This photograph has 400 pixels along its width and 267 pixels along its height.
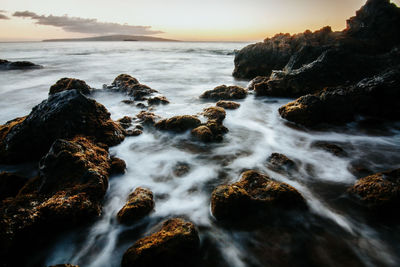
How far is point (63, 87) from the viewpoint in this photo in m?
10.7

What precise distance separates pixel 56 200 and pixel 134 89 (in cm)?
897

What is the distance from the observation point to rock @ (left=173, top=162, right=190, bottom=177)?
185 inches

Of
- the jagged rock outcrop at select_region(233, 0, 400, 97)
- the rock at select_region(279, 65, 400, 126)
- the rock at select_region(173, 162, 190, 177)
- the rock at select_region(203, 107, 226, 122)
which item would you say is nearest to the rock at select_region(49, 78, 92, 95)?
the rock at select_region(203, 107, 226, 122)

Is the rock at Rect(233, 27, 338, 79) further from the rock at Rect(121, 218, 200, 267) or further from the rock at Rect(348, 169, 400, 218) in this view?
the rock at Rect(121, 218, 200, 267)

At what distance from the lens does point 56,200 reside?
3154 millimetres

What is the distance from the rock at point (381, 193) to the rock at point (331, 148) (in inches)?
62.6

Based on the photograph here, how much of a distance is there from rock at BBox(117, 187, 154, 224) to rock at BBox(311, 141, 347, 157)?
455 centimetres

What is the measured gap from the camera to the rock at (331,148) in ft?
17.1

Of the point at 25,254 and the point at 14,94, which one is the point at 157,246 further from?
the point at 14,94

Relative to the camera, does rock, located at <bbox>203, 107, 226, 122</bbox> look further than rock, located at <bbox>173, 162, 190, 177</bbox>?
Yes

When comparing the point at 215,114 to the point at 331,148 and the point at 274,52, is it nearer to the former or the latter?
the point at 331,148

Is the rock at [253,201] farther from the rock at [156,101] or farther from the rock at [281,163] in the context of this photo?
the rock at [156,101]

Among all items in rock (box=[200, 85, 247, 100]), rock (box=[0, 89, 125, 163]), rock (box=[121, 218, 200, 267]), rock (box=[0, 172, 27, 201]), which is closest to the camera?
rock (box=[121, 218, 200, 267])

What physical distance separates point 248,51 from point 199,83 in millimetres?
5322
